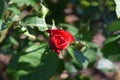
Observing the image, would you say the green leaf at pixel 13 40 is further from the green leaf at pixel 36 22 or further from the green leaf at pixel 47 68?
the green leaf at pixel 36 22

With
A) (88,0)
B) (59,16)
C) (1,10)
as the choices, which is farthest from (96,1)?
(1,10)

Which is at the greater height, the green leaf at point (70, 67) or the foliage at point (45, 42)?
the foliage at point (45, 42)

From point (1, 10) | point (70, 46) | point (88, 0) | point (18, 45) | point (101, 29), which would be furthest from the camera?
point (88, 0)

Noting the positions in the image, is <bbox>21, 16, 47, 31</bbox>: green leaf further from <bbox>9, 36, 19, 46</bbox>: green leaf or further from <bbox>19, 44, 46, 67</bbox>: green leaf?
<bbox>9, 36, 19, 46</bbox>: green leaf

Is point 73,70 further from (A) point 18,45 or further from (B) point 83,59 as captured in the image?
(B) point 83,59

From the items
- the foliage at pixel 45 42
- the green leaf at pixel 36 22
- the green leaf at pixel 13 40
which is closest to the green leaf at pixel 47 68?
the foliage at pixel 45 42

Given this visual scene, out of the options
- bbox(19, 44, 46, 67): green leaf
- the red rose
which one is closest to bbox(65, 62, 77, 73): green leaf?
bbox(19, 44, 46, 67): green leaf
